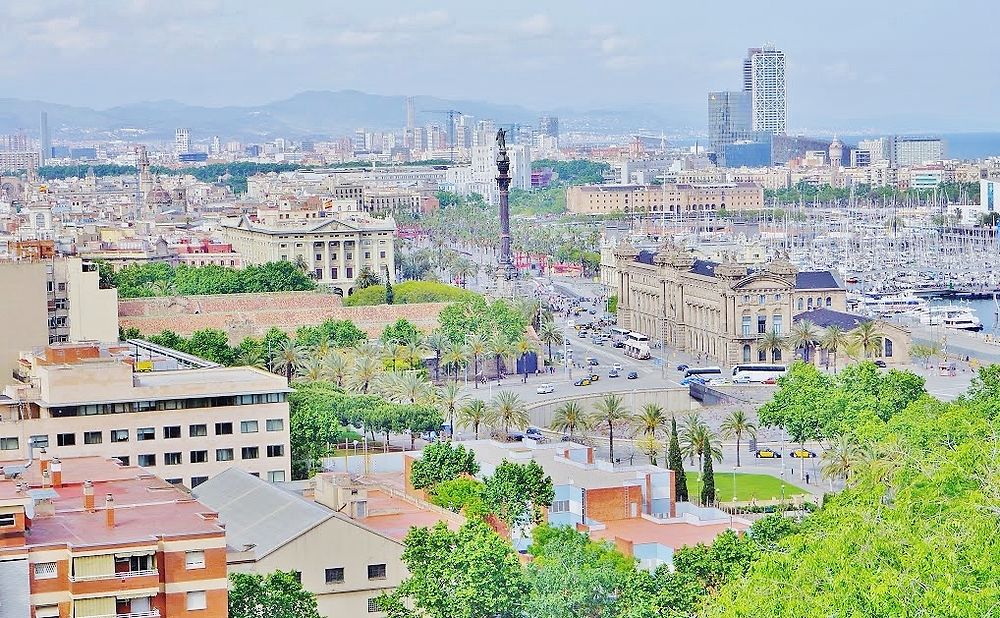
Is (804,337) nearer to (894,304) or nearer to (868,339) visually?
(868,339)

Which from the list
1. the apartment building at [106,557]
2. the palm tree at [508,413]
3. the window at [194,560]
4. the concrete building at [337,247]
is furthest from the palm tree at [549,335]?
the window at [194,560]

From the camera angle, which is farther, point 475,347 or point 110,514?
point 475,347

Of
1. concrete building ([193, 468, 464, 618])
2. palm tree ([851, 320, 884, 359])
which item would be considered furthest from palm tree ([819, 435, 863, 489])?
palm tree ([851, 320, 884, 359])

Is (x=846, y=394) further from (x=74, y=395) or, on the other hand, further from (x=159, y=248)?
(x=159, y=248)

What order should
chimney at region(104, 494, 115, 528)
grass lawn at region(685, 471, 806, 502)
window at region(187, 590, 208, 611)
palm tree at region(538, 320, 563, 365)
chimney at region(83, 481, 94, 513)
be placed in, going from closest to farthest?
1. window at region(187, 590, 208, 611)
2. chimney at region(104, 494, 115, 528)
3. chimney at region(83, 481, 94, 513)
4. grass lawn at region(685, 471, 806, 502)
5. palm tree at region(538, 320, 563, 365)

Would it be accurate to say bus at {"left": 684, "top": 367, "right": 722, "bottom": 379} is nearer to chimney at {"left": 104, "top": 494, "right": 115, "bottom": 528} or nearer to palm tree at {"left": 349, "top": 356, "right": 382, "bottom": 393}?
palm tree at {"left": 349, "top": 356, "right": 382, "bottom": 393}

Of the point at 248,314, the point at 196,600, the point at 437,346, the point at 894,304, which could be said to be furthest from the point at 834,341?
the point at 196,600
